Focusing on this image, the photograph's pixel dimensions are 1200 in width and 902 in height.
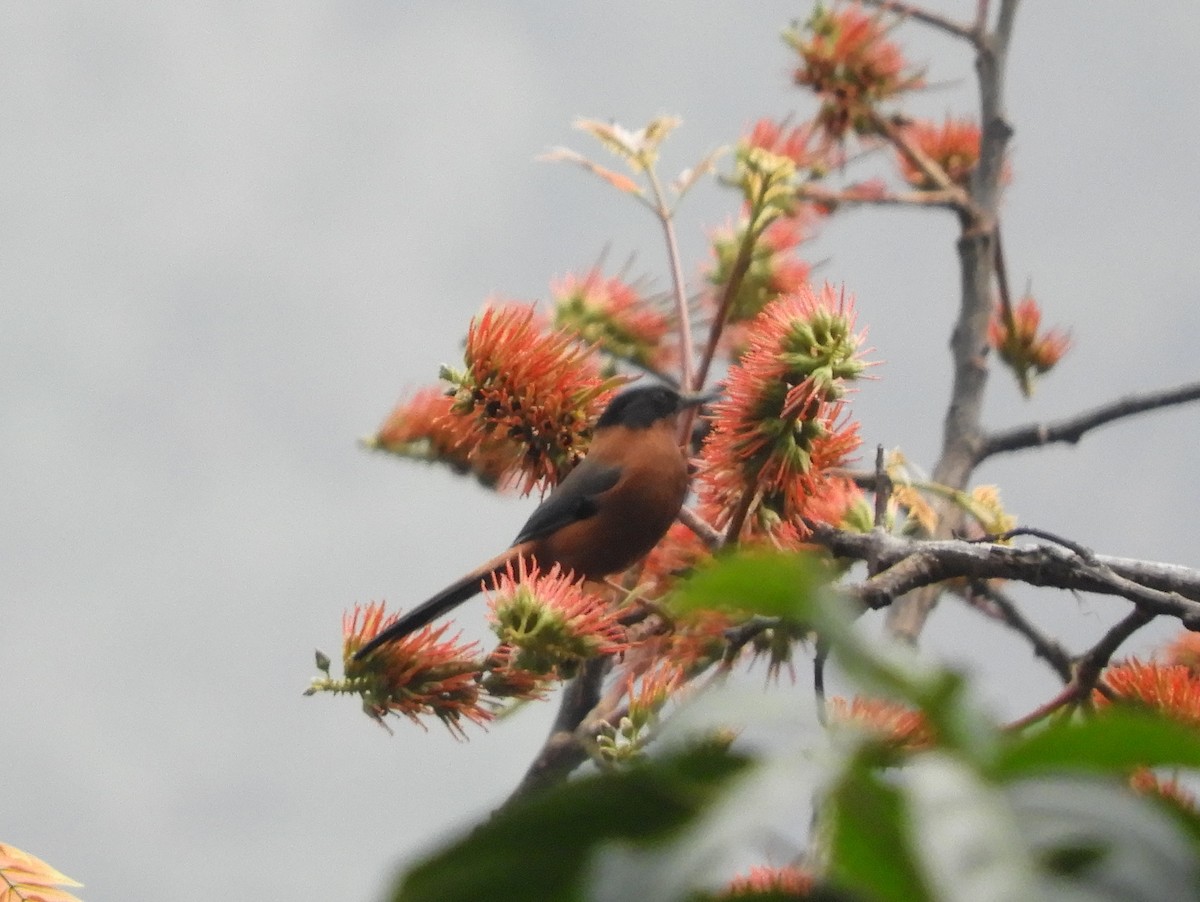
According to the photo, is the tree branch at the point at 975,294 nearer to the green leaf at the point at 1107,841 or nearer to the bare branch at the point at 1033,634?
the bare branch at the point at 1033,634

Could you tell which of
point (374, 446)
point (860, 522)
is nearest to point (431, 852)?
point (860, 522)

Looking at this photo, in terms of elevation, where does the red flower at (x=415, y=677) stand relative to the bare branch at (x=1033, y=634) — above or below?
below

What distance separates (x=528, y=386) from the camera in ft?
3.88

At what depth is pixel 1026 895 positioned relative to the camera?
0.73 feet

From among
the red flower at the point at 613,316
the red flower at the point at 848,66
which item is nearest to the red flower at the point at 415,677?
the red flower at the point at 613,316

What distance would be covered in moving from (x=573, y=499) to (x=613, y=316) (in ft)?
1.27

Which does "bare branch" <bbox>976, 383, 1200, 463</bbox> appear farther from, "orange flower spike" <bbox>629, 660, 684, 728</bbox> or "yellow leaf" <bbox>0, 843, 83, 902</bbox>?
"yellow leaf" <bbox>0, 843, 83, 902</bbox>

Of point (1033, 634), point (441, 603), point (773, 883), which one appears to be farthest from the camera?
point (1033, 634)

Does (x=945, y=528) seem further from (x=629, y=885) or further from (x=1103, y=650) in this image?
(x=629, y=885)

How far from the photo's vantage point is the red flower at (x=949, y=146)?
6.89 feet

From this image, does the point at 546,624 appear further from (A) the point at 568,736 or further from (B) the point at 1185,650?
(B) the point at 1185,650

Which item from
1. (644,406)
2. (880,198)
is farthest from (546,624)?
(880,198)

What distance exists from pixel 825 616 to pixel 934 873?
0.05 m

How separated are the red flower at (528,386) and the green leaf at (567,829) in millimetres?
904
